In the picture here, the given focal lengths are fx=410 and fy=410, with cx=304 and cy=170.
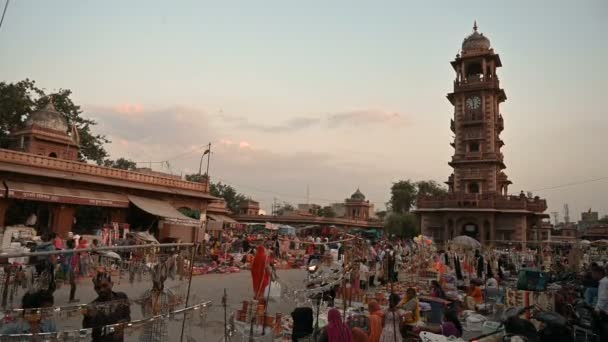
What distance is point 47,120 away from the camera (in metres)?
23.2

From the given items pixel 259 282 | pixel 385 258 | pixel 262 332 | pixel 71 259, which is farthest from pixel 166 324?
pixel 385 258

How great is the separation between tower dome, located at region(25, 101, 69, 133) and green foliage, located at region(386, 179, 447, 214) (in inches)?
1771

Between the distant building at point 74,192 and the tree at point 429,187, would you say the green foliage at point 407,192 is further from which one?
the distant building at point 74,192

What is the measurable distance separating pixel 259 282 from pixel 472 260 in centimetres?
1420

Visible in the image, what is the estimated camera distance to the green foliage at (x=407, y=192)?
193ft

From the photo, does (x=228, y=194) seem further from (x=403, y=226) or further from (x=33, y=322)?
(x=33, y=322)

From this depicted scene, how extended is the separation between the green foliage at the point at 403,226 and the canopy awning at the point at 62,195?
33.8m

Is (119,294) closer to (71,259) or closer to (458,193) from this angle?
(71,259)

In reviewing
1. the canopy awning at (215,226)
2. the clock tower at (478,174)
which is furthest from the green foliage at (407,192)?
the canopy awning at (215,226)

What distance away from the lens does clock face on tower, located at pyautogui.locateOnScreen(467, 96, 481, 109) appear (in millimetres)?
37003

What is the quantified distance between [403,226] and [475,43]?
20.8 metres

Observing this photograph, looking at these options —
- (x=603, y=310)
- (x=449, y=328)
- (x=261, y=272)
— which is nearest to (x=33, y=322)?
(x=261, y=272)

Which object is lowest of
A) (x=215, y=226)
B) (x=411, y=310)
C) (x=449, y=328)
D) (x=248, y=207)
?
(x=449, y=328)

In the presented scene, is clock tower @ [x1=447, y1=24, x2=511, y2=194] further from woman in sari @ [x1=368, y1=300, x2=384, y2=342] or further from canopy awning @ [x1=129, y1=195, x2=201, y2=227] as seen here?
woman in sari @ [x1=368, y1=300, x2=384, y2=342]
